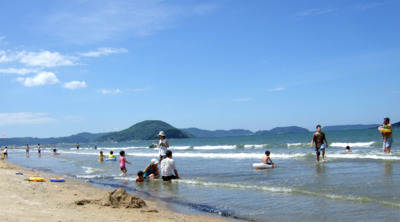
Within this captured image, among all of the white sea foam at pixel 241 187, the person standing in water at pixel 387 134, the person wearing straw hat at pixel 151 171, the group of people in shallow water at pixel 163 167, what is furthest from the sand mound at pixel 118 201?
the person standing in water at pixel 387 134

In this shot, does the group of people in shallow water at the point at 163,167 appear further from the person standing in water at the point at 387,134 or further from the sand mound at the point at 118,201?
the person standing in water at the point at 387,134

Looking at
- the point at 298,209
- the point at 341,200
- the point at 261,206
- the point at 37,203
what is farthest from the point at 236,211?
the point at 37,203

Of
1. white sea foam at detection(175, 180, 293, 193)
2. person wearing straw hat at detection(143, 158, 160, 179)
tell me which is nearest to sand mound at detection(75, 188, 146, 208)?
white sea foam at detection(175, 180, 293, 193)

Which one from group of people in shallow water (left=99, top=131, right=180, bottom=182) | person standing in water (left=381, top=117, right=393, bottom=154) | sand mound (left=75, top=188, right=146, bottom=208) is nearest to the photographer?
sand mound (left=75, top=188, right=146, bottom=208)

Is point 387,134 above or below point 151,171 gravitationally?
above

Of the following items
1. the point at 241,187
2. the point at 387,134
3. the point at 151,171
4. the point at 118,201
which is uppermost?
the point at 387,134

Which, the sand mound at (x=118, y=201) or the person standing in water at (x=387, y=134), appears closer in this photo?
the sand mound at (x=118, y=201)

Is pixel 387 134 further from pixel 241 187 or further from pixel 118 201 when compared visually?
pixel 118 201

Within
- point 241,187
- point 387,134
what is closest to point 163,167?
point 241,187

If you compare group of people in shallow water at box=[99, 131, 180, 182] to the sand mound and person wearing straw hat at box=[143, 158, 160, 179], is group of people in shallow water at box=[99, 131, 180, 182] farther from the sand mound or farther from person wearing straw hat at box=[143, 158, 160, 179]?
the sand mound

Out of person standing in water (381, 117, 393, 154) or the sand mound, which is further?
person standing in water (381, 117, 393, 154)

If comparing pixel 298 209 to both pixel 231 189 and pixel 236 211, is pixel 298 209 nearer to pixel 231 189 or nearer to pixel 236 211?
pixel 236 211

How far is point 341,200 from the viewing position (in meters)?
7.44

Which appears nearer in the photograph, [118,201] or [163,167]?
[118,201]
